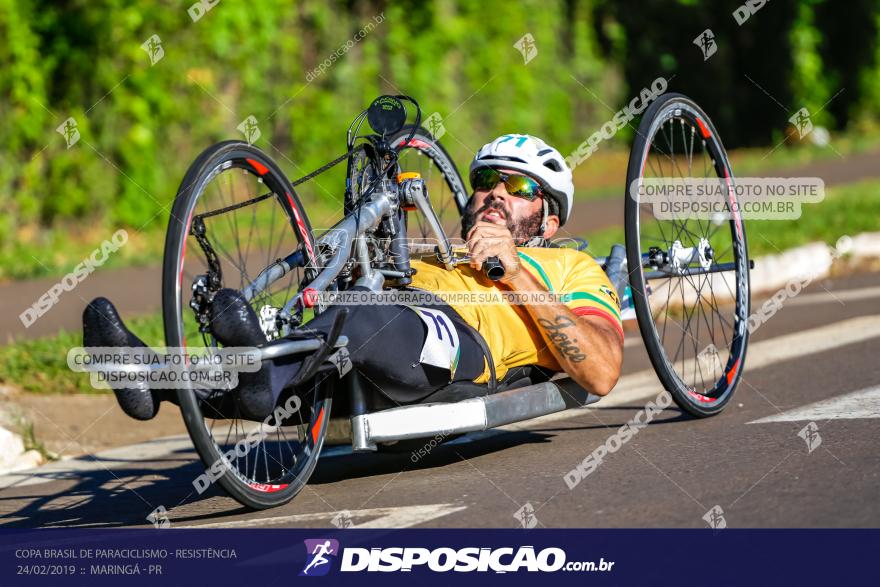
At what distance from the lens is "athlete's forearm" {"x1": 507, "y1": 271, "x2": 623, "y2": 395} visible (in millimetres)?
5129

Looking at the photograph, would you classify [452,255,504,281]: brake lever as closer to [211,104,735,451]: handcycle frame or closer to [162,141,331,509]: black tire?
[211,104,735,451]: handcycle frame

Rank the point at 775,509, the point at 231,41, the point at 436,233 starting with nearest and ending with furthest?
1. the point at 775,509
2. the point at 436,233
3. the point at 231,41

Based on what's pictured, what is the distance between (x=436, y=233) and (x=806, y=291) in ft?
17.3

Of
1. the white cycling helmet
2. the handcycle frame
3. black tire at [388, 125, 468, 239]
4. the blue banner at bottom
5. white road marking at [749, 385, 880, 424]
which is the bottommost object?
the blue banner at bottom

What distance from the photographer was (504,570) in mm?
3758

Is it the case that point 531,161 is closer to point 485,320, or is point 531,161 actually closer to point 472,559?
point 485,320

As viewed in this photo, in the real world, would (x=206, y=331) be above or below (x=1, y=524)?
above

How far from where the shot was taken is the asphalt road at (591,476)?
415cm

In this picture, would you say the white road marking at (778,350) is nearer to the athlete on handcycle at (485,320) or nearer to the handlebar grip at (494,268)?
the athlete on handcycle at (485,320)

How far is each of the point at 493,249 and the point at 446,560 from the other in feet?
5.05

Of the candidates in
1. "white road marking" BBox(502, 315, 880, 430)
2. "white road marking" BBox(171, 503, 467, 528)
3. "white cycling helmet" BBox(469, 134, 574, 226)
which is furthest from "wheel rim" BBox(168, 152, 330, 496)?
"white road marking" BBox(502, 315, 880, 430)

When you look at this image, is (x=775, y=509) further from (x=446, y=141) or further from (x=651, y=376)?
(x=446, y=141)

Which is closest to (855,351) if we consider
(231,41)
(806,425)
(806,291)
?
(806,425)

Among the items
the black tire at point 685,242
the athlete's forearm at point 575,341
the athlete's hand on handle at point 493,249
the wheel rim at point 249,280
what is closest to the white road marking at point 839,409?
the black tire at point 685,242
